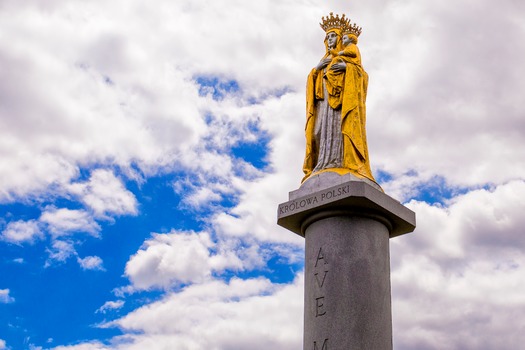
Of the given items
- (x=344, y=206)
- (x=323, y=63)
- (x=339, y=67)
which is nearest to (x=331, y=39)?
(x=323, y=63)

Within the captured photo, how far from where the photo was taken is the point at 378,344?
505 inches

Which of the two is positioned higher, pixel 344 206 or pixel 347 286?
pixel 344 206

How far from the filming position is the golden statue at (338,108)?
1462 centimetres

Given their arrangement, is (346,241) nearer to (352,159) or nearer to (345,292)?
(345,292)

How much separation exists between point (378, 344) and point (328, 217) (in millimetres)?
2590

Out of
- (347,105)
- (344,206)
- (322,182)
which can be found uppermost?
(347,105)

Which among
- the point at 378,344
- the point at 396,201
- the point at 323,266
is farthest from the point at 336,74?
the point at 378,344

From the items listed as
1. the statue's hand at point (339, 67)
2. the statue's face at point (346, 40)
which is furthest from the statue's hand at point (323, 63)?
the statue's face at point (346, 40)

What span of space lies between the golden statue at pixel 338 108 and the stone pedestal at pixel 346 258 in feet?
2.12

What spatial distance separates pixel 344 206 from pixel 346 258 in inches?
40.5

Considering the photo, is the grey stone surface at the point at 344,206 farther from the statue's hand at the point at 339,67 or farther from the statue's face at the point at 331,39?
the statue's face at the point at 331,39

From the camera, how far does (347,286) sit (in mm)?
13023

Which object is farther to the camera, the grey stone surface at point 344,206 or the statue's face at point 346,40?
the statue's face at point 346,40

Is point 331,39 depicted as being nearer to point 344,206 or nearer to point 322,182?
point 322,182
